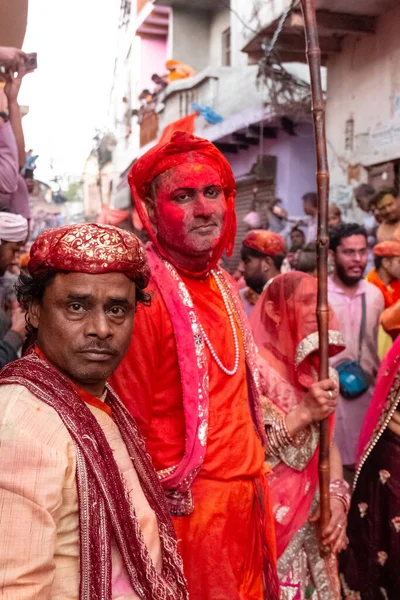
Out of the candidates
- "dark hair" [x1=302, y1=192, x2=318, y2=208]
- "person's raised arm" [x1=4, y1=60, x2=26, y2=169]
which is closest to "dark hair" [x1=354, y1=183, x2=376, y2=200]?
"dark hair" [x1=302, y1=192, x2=318, y2=208]

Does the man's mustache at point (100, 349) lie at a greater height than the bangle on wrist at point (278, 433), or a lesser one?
greater

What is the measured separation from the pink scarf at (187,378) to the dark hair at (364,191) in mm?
4564

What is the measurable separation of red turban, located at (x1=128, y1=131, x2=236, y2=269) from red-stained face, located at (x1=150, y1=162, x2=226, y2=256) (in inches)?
1.3

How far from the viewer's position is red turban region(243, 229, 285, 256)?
4535 millimetres

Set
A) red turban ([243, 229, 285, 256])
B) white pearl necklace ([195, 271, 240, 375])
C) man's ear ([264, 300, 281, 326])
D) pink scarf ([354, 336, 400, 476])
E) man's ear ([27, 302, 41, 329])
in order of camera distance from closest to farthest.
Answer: man's ear ([27, 302, 41, 329]) < white pearl necklace ([195, 271, 240, 375]) < man's ear ([264, 300, 281, 326]) < pink scarf ([354, 336, 400, 476]) < red turban ([243, 229, 285, 256])

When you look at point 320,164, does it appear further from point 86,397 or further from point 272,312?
point 86,397

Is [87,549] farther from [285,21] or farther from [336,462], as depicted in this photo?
[285,21]

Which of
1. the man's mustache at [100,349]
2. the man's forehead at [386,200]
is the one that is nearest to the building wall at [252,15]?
the man's forehead at [386,200]

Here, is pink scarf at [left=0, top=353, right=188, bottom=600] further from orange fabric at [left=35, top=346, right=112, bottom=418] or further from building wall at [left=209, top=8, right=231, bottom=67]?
building wall at [left=209, top=8, right=231, bottom=67]

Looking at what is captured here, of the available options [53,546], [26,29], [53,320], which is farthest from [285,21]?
[53,546]

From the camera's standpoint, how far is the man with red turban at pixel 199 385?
2.02 m

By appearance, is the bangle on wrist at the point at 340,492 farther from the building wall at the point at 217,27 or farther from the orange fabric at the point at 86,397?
the building wall at the point at 217,27

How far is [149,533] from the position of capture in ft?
4.98

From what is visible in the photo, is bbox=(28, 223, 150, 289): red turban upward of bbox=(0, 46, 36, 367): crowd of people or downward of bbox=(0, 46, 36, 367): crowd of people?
downward
